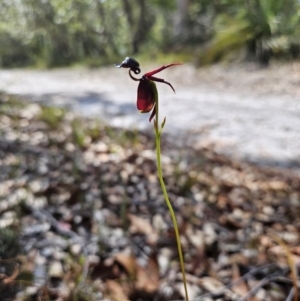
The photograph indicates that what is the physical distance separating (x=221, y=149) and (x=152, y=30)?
10.7m

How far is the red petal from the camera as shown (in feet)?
1.82

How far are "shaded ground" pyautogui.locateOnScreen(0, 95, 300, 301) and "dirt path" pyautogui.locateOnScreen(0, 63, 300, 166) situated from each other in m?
0.22

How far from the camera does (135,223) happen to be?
5.25ft

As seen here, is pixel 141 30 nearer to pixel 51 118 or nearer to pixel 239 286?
pixel 51 118

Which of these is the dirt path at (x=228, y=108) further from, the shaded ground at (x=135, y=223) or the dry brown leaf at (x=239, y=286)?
the dry brown leaf at (x=239, y=286)

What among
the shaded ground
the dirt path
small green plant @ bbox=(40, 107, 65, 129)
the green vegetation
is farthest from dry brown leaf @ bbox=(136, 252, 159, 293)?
the green vegetation

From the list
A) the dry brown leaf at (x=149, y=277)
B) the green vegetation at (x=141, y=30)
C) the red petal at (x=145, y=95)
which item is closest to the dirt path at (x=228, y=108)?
the green vegetation at (x=141, y=30)

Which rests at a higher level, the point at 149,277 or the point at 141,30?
the point at 141,30

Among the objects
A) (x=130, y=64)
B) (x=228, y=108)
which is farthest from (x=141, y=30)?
(x=130, y=64)

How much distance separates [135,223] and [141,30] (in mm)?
11753

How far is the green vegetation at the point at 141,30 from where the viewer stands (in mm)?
6273

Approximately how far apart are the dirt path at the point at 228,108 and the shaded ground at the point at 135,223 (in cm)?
22

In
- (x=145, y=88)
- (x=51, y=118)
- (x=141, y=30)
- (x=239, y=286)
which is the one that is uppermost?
(x=141, y=30)

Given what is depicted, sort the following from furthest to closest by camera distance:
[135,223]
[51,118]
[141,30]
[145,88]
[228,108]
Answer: [141,30]
[228,108]
[51,118]
[135,223]
[145,88]
